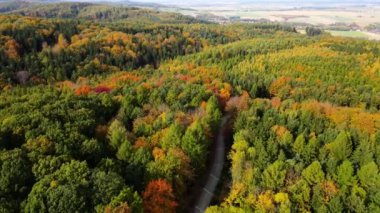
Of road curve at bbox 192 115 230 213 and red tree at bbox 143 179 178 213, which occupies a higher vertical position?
red tree at bbox 143 179 178 213

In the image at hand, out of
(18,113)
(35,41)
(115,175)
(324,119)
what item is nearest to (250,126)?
(324,119)

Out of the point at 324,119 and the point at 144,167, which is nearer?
the point at 144,167

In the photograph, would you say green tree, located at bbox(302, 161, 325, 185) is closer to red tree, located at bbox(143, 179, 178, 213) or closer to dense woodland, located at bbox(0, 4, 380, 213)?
dense woodland, located at bbox(0, 4, 380, 213)

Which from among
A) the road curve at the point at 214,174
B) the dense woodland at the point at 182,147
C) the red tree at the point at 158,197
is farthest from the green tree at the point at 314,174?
the red tree at the point at 158,197

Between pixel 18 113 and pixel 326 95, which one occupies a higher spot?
pixel 18 113

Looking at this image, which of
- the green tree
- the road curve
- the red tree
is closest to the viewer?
the red tree

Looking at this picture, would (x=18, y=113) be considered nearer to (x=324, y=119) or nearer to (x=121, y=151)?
(x=121, y=151)

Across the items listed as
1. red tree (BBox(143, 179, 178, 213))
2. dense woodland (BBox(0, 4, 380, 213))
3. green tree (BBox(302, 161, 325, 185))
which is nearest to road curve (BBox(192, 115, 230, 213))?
dense woodland (BBox(0, 4, 380, 213))
